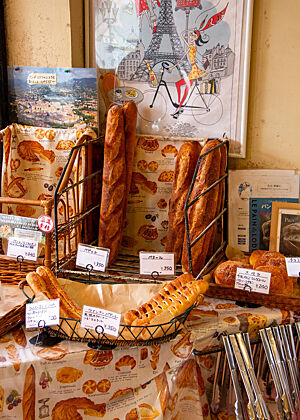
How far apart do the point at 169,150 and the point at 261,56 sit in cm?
56

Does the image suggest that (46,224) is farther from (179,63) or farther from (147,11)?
(147,11)

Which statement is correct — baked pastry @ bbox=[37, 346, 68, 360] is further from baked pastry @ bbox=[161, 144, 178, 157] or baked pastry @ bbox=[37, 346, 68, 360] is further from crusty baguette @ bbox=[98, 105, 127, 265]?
baked pastry @ bbox=[161, 144, 178, 157]

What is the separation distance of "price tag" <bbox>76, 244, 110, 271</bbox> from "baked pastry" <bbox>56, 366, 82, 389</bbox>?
435mm

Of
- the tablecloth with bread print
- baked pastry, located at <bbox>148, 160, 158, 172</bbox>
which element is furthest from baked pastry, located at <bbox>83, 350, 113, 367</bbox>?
baked pastry, located at <bbox>148, 160, 158, 172</bbox>

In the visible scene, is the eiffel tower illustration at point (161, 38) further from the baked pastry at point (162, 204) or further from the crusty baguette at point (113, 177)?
the baked pastry at point (162, 204)

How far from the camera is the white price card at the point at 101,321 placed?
1.26 metres

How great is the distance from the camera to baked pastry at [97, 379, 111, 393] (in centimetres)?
126

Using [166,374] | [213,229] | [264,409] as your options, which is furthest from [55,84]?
[264,409]

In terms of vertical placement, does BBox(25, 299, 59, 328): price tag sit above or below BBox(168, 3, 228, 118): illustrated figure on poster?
below

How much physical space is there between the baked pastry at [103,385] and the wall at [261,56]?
1155mm

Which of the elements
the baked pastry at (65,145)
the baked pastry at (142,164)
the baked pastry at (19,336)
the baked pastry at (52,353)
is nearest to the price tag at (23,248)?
the baked pastry at (19,336)

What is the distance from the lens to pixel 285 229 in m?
1.90

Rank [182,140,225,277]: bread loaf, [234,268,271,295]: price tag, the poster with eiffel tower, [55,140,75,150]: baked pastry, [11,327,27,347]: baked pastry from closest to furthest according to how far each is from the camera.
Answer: [11,327,27,347]: baked pastry, [234,268,271,295]: price tag, [182,140,225,277]: bread loaf, the poster with eiffel tower, [55,140,75,150]: baked pastry

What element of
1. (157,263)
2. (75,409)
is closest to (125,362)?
(75,409)
